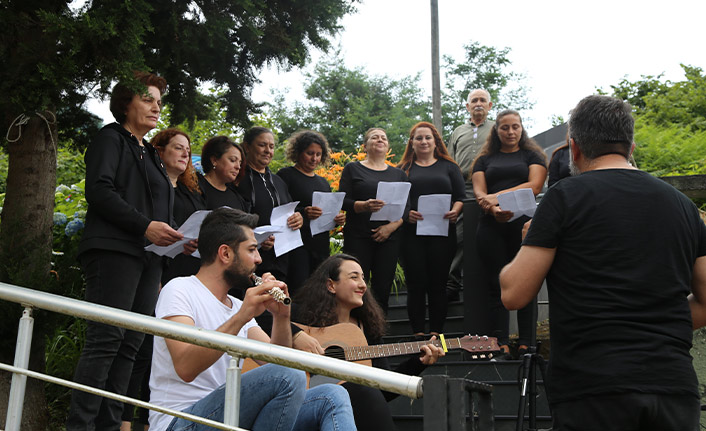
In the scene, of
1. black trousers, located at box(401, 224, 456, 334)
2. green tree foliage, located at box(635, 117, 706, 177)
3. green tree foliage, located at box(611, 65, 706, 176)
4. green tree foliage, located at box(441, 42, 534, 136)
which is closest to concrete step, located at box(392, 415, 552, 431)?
black trousers, located at box(401, 224, 456, 334)

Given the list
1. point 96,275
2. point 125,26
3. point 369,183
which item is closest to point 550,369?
point 96,275

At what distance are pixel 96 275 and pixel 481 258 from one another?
335 centimetres

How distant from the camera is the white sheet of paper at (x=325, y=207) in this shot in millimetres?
5949

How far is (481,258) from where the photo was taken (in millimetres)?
6102

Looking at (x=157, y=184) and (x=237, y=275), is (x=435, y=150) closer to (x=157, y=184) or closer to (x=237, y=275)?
(x=157, y=184)

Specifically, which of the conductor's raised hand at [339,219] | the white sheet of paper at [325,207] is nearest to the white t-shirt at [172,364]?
the white sheet of paper at [325,207]

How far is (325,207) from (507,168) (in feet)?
5.22

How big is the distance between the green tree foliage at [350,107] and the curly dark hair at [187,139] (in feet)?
87.5

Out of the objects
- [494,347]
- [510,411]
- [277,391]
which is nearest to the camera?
[277,391]

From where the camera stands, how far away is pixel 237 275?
11.3ft

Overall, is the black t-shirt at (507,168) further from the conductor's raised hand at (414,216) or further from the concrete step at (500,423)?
the concrete step at (500,423)

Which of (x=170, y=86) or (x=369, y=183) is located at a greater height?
(x=170, y=86)

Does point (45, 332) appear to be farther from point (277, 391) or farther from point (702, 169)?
point (702, 169)

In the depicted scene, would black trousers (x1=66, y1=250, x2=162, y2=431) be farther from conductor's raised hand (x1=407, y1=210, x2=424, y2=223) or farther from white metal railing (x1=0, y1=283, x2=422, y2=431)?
conductor's raised hand (x1=407, y1=210, x2=424, y2=223)
